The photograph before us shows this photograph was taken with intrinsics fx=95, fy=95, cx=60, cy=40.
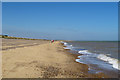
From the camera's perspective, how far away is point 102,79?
5.01 metres

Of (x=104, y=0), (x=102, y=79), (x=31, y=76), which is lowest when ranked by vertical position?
(x=102, y=79)

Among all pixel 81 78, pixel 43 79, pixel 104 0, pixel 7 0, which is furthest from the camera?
pixel 81 78

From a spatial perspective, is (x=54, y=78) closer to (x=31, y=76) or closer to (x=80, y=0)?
(x=31, y=76)

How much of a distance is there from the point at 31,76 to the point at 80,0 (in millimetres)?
3952

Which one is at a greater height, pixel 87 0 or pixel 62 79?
pixel 87 0

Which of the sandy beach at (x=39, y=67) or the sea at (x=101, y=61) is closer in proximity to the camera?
the sandy beach at (x=39, y=67)

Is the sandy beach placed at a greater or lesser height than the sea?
greater

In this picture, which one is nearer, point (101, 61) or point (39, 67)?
point (39, 67)

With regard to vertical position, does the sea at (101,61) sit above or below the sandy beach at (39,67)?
below

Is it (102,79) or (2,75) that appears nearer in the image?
(2,75)

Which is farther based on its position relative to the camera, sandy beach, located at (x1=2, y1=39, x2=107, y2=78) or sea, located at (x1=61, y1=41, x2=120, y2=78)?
sea, located at (x1=61, y1=41, x2=120, y2=78)

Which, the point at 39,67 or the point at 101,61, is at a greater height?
the point at 39,67

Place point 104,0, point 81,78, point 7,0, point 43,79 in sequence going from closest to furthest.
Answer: point 104,0 → point 7,0 → point 43,79 → point 81,78

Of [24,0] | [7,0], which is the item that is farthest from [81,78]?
[7,0]
